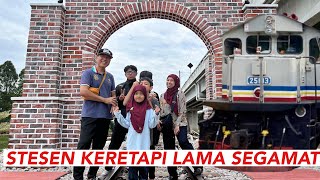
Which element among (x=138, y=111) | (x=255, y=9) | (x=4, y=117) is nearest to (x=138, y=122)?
(x=138, y=111)

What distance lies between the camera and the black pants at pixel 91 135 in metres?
3.95

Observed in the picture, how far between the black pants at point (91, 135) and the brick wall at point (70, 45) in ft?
7.13

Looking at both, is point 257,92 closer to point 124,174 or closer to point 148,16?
point 124,174

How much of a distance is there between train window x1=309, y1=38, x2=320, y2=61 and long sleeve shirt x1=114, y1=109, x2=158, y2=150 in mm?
3275

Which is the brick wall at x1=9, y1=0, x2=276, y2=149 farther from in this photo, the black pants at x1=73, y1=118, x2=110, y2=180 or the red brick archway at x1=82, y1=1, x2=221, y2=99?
the black pants at x1=73, y1=118, x2=110, y2=180

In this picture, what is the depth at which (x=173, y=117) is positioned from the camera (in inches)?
180

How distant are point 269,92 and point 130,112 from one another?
260cm

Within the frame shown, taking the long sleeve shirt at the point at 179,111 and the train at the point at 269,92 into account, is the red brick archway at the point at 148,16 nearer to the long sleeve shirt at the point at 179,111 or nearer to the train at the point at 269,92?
the train at the point at 269,92

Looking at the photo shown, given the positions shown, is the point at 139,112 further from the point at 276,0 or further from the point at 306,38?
the point at 276,0

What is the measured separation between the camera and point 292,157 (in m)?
3.92

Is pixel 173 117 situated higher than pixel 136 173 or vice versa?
pixel 173 117

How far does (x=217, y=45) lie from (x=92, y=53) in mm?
2714

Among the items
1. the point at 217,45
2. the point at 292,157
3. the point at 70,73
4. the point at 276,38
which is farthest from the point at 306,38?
the point at 70,73

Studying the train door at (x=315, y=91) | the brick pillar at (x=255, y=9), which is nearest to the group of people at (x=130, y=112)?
the train door at (x=315, y=91)
